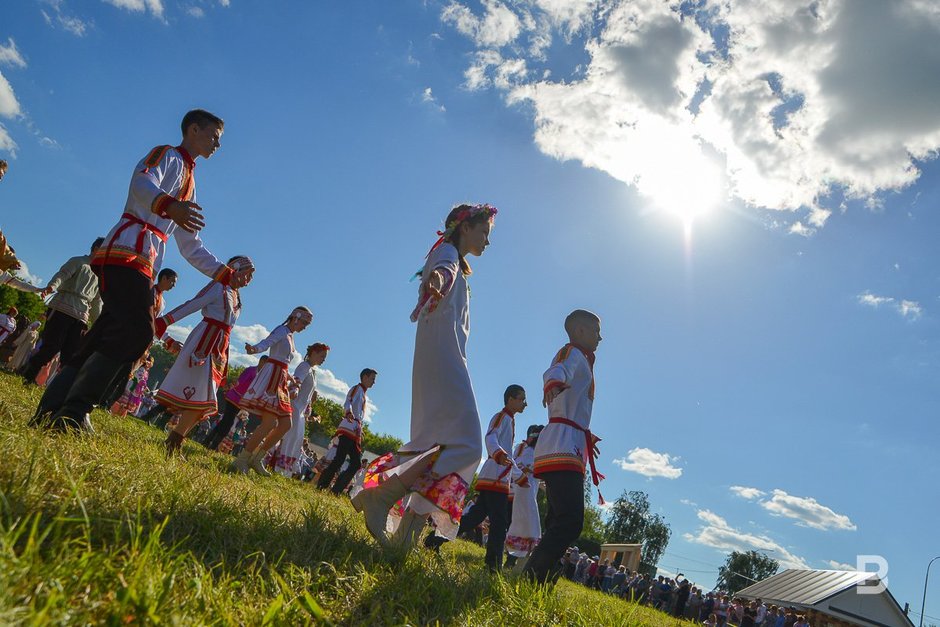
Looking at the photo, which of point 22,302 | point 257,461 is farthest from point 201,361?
point 22,302

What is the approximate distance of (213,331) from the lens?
6.47 meters

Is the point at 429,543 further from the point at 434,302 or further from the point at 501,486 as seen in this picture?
the point at 434,302

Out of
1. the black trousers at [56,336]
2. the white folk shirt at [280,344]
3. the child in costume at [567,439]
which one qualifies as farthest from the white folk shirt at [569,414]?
the black trousers at [56,336]

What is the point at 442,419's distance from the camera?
3795mm

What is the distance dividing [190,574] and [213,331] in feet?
17.4

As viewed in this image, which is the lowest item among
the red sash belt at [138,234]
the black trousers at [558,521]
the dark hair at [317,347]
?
the black trousers at [558,521]

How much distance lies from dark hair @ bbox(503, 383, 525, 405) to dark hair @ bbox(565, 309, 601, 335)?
265cm

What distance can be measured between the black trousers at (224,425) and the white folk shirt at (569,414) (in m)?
5.88

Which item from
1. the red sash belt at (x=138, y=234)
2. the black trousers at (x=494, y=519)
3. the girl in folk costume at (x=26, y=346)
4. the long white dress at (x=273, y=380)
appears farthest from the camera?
the girl in folk costume at (x=26, y=346)

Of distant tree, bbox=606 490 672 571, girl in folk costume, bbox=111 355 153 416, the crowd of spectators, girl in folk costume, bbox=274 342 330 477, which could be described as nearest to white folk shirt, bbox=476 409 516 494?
girl in folk costume, bbox=274 342 330 477

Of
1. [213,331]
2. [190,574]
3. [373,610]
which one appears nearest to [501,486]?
[213,331]

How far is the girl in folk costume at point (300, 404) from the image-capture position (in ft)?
32.9

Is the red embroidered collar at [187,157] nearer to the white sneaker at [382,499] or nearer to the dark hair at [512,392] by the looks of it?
the white sneaker at [382,499]

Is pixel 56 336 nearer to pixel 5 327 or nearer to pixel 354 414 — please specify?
pixel 354 414
